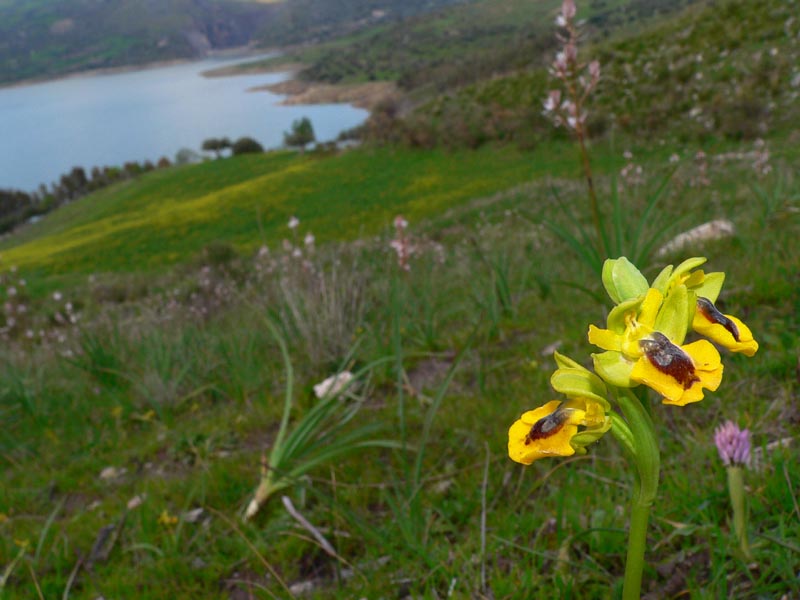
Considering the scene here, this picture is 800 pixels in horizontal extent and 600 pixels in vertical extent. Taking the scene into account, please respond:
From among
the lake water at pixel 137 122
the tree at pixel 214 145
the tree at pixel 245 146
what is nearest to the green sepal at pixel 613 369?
the tree at pixel 245 146

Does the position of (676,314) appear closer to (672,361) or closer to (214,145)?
(672,361)

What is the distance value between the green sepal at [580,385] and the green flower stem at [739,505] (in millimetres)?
741

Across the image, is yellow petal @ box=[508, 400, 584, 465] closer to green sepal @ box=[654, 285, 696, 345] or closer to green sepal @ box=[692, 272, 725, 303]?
green sepal @ box=[654, 285, 696, 345]

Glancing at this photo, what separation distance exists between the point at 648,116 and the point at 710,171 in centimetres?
1056

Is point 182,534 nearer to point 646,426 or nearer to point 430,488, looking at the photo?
point 430,488

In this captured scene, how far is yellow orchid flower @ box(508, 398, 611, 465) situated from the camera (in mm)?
800

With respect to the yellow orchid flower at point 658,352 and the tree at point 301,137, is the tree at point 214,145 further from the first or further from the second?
the yellow orchid flower at point 658,352

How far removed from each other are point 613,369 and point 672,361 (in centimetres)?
7

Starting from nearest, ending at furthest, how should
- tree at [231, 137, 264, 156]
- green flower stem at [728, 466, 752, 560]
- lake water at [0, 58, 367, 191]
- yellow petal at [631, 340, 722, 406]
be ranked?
yellow petal at [631, 340, 722, 406] < green flower stem at [728, 466, 752, 560] < tree at [231, 137, 264, 156] < lake water at [0, 58, 367, 191]

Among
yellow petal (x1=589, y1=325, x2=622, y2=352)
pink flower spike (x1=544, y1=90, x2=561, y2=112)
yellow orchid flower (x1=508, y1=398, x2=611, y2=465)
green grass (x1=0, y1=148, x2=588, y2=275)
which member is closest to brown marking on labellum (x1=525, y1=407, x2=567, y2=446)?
yellow orchid flower (x1=508, y1=398, x2=611, y2=465)

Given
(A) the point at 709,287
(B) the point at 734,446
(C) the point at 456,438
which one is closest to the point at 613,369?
(A) the point at 709,287

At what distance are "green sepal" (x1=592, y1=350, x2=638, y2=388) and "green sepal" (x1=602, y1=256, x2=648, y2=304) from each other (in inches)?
5.1

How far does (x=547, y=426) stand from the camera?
80 centimetres

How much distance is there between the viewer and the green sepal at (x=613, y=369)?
2.51ft
